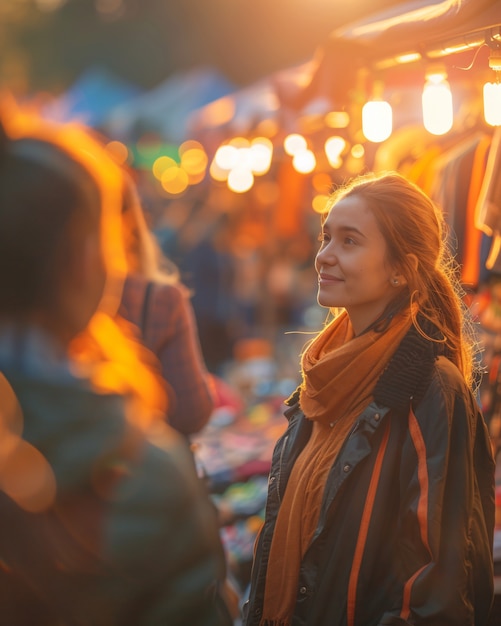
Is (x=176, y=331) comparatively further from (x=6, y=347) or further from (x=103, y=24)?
(x=103, y=24)

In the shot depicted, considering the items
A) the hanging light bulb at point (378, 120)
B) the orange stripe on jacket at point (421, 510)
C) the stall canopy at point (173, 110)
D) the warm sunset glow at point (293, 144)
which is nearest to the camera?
the orange stripe on jacket at point (421, 510)

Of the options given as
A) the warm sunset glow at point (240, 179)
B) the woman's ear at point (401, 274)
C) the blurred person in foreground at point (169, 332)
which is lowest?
the blurred person in foreground at point (169, 332)

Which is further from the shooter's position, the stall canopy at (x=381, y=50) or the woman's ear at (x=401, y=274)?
the stall canopy at (x=381, y=50)

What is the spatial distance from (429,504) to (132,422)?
3.45 feet

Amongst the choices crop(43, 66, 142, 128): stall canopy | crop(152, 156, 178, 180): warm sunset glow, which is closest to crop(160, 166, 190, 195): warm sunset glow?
crop(152, 156, 178, 180): warm sunset glow

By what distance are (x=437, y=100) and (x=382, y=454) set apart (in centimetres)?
233

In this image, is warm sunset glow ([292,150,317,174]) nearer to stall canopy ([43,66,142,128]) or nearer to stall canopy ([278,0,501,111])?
stall canopy ([278,0,501,111])

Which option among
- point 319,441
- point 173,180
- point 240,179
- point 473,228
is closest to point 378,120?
point 473,228

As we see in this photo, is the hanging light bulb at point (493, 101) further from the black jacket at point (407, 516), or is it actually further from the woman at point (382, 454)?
the black jacket at point (407, 516)

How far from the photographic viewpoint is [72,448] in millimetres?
1157

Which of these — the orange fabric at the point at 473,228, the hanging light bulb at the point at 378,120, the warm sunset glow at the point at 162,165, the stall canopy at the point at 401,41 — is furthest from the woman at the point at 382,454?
the warm sunset glow at the point at 162,165

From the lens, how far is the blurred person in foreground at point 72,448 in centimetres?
116

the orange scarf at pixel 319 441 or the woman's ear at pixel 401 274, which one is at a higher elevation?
the woman's ear at pixel 401 274

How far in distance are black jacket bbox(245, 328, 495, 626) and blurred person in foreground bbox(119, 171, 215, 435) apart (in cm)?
122
